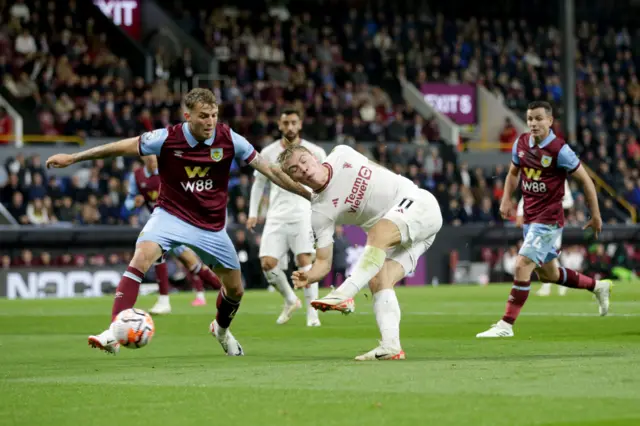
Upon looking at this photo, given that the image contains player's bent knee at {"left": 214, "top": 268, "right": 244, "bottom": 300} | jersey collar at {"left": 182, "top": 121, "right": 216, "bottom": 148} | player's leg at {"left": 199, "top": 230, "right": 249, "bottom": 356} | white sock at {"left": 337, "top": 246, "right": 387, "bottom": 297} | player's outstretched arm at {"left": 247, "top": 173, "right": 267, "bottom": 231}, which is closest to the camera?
white sock at {"left": 337, "top": 246, "right": 387, "bottom": 297}

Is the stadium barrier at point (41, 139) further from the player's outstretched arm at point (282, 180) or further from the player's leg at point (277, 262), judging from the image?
the player's outstretched arm at point (282, 180)

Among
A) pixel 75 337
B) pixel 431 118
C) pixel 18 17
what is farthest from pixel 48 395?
pixel 431 118

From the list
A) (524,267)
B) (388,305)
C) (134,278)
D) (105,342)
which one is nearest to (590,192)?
(524,267)

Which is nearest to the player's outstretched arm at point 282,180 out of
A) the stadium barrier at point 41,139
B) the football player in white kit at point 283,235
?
the football player in white kit at point 283,235

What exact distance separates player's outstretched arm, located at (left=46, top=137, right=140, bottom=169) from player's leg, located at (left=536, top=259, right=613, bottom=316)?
5.60 m

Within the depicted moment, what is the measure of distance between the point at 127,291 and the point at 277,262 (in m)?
6.31

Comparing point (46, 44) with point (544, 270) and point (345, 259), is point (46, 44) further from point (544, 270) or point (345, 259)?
point (544, 270)

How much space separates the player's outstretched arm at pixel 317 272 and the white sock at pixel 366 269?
205mm

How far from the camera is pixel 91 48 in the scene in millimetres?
36062

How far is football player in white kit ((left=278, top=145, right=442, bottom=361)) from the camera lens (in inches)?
393

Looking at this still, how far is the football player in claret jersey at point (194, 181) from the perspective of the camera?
10.5 metres

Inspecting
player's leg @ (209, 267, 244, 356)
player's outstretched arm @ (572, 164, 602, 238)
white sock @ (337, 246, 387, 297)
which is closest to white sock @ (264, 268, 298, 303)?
player's outstretched arm @ (572, 164, 602, 238)

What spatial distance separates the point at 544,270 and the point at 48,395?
7382 millimetres

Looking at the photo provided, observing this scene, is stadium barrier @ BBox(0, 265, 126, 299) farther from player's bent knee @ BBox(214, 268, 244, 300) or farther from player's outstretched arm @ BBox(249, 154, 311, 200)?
player's outstretched arm @ BBox(249, 154, 311, 200)
